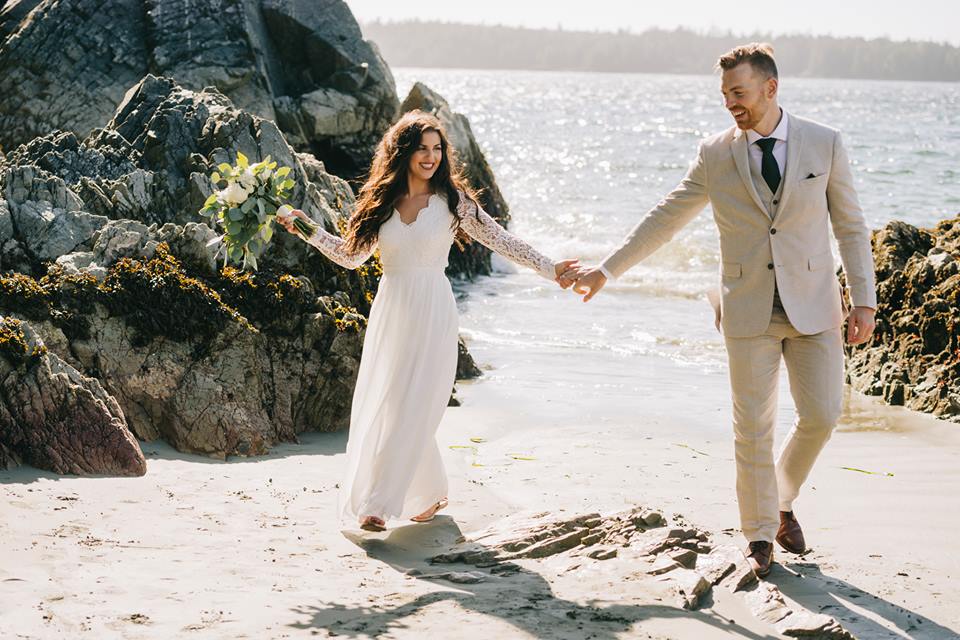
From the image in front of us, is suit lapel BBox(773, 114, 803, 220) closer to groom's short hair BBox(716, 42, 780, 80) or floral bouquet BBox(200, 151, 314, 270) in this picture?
groom's short hair BBox(716, 42, 780, 80)

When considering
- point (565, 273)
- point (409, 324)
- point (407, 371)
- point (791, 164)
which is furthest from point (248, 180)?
point (791, 164)

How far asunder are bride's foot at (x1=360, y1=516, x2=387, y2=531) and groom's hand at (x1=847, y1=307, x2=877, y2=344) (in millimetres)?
2508

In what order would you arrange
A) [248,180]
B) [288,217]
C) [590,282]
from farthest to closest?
[288,217], [590,282], [248,180]

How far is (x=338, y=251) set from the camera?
22.2ft

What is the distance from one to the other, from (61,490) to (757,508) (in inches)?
140

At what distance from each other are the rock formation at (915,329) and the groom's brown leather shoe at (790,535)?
3840 mm

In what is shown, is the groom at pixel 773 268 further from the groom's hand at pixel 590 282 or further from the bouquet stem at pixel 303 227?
the bouquet stem at pixel 303 227

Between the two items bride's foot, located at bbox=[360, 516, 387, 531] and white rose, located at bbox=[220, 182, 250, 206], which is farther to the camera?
white rose, located at bbox=[220, 182, 250, 206]

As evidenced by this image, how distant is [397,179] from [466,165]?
42.8 feet

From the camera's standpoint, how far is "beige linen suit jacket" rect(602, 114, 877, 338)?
5.55 m

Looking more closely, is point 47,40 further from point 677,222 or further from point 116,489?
point 677,222

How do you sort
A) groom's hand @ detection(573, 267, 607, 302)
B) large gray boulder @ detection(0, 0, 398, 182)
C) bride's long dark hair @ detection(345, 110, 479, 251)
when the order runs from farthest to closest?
1. large gray boulder @ detection(0, 0, 398, 182)
2. groom's hand @ detection(573, 267, 607, 302)
3. bride's long dark hair @ detection(345, 110, 479, 251)

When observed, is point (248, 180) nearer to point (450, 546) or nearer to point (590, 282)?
point (590, 282)

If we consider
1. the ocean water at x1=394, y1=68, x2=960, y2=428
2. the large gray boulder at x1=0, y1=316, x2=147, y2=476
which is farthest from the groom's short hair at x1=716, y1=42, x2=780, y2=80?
the ocean water at x1=394, y1=68, x2=960, y2=428
